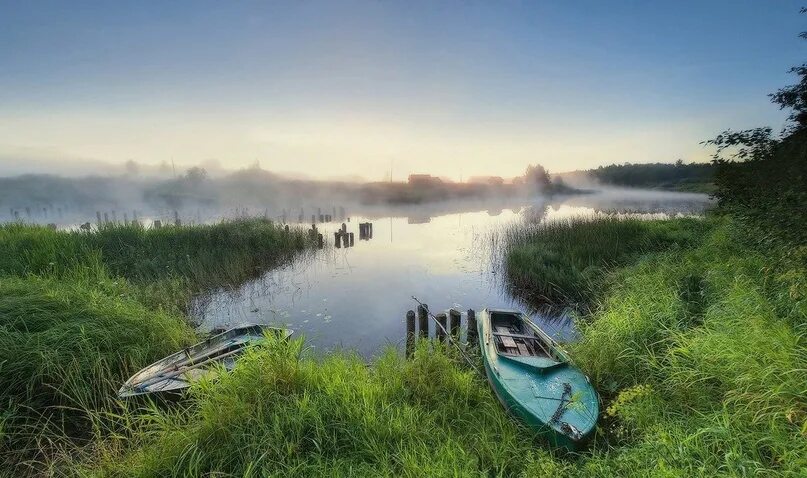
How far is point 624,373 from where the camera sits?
471 cm

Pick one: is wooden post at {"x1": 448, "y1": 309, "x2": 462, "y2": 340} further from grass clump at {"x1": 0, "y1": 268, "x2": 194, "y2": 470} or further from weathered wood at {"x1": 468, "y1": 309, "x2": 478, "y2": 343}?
grass clump at {"x1": 0, "y1": 268, "x2": 194, "y2": 470}

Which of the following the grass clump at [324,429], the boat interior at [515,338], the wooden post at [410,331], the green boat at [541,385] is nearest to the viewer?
the grass clump at [324,429]

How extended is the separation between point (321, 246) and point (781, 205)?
15363 millimetres

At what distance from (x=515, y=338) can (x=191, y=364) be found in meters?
5.47

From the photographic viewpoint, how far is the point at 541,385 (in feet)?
15.1

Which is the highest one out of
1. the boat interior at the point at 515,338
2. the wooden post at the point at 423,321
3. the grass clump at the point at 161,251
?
the grass clump at the point at 161,251

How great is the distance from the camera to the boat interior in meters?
5.84

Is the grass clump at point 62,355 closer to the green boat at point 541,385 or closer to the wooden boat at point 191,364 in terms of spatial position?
the wooden boat at point 191,364

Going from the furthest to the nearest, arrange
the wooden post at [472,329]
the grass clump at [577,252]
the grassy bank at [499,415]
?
the grass clump at [577,252] → the wooden post at [472,329] → the grassy bank at [499,415]

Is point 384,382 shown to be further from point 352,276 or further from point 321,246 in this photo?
point 321,246

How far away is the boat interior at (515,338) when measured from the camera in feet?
19.2

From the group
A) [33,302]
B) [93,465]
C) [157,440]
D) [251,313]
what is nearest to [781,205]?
[157,440]

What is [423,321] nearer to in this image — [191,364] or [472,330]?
[472,330]

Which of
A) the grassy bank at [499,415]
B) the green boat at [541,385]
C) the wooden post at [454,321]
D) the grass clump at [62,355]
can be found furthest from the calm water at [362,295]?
the grassy bank at [499,415]
